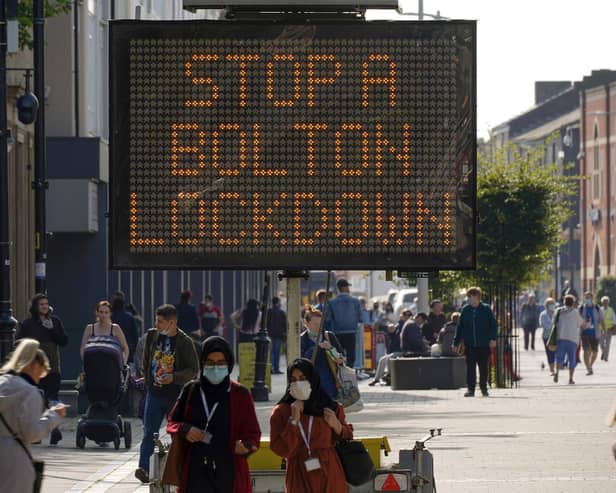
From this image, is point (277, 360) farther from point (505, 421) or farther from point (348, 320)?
point (505, 421)

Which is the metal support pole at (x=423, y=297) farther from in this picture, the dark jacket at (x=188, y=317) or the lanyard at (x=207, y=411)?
the lanyard at (x=207, y=411)

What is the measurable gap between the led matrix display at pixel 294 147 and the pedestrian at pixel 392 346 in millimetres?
25066

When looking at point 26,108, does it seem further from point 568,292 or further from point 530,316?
point 530,316

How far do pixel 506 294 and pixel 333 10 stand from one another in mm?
24212

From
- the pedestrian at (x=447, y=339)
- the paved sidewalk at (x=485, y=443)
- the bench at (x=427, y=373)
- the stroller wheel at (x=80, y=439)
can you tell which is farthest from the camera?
the pedestrian at (x=447, y=339)

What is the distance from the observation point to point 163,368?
17.1 meters

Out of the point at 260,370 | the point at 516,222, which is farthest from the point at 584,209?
the point at 260,370

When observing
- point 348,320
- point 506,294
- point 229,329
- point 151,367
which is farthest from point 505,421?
point 229,329

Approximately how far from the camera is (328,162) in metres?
12.0

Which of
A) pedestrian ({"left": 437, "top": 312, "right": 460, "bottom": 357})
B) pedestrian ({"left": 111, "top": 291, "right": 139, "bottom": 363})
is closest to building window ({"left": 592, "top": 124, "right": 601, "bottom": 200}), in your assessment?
Answer: pedestrian ({"left": 437, "top": 312, "right": 460, "bottom": 357})

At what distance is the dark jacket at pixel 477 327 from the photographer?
2991 centimetres

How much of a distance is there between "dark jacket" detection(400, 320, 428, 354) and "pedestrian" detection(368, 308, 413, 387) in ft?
1.08

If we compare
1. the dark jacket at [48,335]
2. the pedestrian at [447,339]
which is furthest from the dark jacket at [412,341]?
the dark jacket at [48,335]

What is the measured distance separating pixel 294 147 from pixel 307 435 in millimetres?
1741
